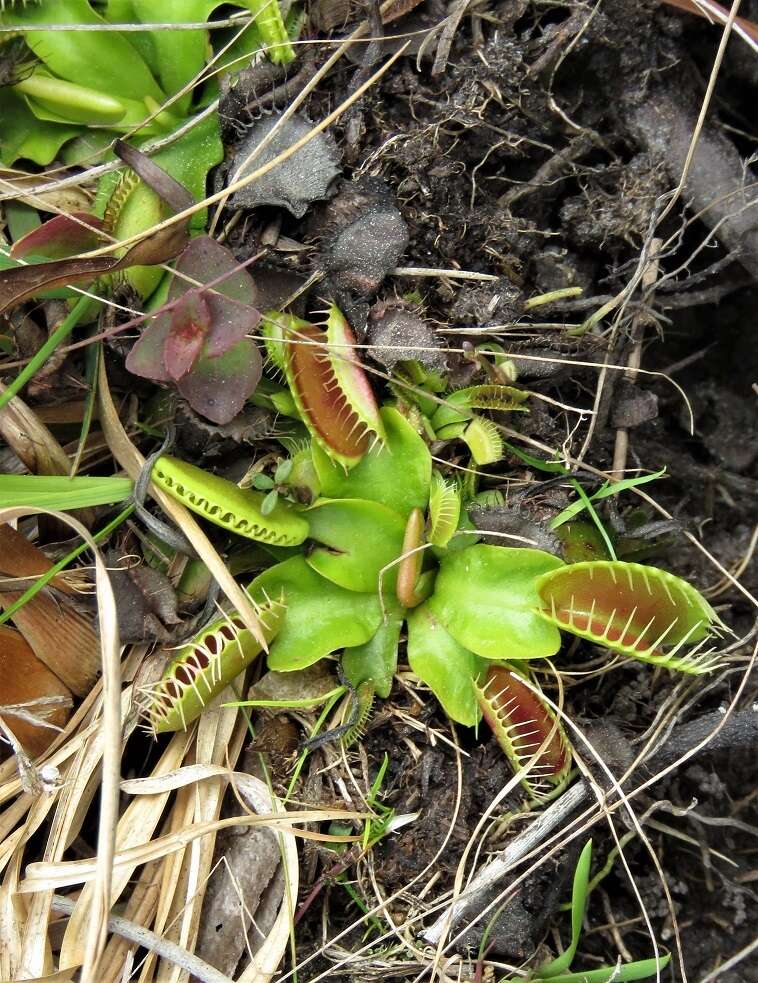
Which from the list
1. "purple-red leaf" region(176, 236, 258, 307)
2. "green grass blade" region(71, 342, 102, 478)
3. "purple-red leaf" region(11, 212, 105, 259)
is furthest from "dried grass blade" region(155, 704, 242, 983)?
"purple-red leaf" region(11, 212, 105, 259)

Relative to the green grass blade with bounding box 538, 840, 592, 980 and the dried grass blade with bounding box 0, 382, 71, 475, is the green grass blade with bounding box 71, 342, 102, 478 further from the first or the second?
the green grass blade with bounding box 538, 840, 592, 980

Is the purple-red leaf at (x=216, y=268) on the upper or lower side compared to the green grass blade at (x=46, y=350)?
upper

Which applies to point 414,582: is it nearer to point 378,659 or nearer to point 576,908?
point 378,659

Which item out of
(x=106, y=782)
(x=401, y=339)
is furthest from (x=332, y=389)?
(x=106, y=782)

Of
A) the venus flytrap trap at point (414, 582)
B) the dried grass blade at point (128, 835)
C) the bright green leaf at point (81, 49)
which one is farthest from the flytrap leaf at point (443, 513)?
the bright green leaf at point (81, 49)

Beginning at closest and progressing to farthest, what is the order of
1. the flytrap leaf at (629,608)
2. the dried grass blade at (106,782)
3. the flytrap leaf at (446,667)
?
the dried grass blade at (106,782) < the flytrap leaf at (629,608) < the flytrap leaf at (446,667)

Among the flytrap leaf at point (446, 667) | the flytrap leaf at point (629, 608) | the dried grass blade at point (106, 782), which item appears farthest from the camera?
the flytrap leaf at point (446, 667)

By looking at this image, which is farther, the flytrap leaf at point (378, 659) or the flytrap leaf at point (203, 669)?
the flytrap leaf at point (378, 659)

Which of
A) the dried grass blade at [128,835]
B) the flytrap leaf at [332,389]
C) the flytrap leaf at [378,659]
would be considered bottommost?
the dried grass blade at [128,835]

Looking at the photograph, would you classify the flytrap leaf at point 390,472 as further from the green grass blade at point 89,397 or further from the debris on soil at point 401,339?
the green grass blade at point 89,397
